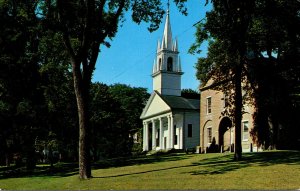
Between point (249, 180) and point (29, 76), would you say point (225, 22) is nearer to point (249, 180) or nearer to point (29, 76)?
point (249, 180)

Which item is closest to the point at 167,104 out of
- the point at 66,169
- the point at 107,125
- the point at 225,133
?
the point at 107,125

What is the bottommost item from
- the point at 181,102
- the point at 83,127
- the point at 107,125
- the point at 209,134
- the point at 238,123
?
the point at 209,134

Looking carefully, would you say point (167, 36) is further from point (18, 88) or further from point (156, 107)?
point (18, 88)

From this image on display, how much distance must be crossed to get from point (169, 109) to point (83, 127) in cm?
4330

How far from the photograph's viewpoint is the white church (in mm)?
66875

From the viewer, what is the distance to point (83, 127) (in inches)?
971

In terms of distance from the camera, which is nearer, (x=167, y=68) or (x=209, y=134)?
(x=209, y=134)

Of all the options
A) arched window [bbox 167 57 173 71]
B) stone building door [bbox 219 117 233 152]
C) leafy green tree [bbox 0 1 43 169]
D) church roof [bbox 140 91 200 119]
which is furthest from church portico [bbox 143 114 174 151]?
leafy green tree [bbox 0 1 43 169]

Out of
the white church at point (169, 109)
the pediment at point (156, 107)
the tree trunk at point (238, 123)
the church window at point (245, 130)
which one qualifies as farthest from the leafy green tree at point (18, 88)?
the pediment at point (156, 107)

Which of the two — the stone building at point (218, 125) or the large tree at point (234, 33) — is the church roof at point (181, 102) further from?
the large tree at point (234, 33)

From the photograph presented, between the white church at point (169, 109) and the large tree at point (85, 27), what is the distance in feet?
128

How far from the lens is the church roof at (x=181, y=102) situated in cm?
6775

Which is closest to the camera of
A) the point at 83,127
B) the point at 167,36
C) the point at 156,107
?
the point at 83,127

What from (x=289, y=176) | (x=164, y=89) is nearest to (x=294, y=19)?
(x=289, y=176)
